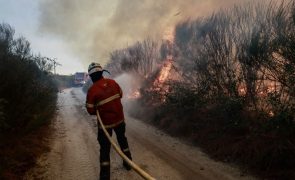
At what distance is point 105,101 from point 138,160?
6.46ft

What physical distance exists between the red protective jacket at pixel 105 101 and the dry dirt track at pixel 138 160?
109 cm

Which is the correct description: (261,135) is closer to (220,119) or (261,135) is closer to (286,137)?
(286,137)

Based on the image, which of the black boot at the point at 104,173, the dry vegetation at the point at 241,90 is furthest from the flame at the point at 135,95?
the black boot at the point at 104,173

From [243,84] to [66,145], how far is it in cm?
501

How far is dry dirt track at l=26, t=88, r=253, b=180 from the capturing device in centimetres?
684

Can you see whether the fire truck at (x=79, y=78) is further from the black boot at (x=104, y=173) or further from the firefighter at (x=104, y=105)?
the black boot at (x=104, y=173)

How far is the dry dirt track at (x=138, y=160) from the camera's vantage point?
6.84m

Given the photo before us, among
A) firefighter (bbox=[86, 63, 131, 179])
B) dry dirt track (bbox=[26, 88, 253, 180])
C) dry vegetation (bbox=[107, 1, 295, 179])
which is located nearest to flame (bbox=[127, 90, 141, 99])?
dry vegetation (bbox=[107, 1, 295, 179])

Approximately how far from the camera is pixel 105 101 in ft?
21.4

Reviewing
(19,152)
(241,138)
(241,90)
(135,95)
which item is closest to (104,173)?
(19,152)

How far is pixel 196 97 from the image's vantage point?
1137 cm

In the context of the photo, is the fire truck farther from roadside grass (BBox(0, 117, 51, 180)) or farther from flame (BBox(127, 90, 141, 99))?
roadside grass (BBox(0, 117, 51, 180))

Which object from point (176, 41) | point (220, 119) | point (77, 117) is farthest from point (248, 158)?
point (77, 117)

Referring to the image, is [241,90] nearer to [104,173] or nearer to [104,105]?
[104,105]
